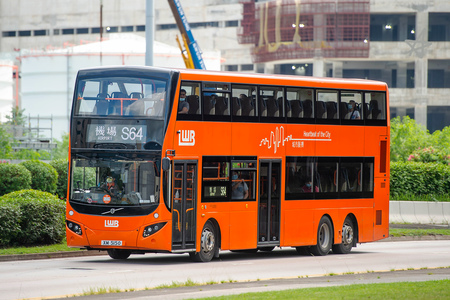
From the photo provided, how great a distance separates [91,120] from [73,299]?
7.13 m

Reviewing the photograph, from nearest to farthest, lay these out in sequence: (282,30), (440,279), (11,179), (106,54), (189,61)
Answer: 1. (440,279)
2. (11,179)
3. (189,61)
4. (106,54)
5. (282,30)

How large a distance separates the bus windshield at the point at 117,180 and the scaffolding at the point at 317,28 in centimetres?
7626

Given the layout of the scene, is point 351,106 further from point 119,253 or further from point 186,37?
point 186,37

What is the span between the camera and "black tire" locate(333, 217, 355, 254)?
2392 cm

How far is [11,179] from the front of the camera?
1245 inches

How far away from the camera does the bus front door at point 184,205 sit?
751 inches

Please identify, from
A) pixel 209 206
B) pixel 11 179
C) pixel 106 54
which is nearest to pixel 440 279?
pixel 209 206

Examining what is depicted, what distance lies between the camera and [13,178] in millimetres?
31625

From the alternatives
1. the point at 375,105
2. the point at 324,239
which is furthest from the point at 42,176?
the point at 375,105

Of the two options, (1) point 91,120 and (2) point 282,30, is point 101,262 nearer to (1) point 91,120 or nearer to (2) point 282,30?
(1) point 91,120

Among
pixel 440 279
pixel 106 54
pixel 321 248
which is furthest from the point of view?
pixel 106 54

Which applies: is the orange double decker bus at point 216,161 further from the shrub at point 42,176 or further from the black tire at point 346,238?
the shrub at point 42,176

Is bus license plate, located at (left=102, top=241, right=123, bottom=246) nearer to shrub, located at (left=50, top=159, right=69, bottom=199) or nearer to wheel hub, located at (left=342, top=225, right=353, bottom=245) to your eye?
wheel hub, located at (left=342, top=225, right=353, bottom=245)

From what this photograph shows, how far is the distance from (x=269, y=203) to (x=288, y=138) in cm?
184
